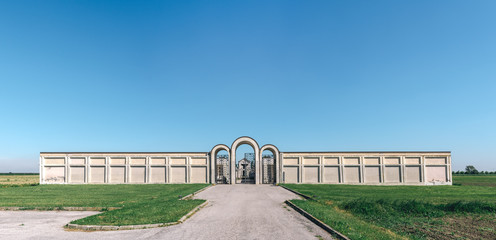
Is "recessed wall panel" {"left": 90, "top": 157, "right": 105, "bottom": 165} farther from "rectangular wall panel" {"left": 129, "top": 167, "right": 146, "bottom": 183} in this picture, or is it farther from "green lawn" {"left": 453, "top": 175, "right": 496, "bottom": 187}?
"green lawn" {"left": 453, "top": 175, "right": 496, "bottom": 187}

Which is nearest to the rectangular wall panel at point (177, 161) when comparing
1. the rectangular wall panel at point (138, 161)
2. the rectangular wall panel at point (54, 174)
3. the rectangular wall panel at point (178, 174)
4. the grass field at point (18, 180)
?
the rectangular wall panel at point (178, 174)

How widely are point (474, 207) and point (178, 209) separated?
18331mm

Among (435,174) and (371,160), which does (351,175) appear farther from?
(435,174)

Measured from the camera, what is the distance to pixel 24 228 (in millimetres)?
13516

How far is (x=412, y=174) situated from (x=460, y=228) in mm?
37891

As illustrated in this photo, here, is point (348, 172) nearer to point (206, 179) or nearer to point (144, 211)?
point (206, 179)

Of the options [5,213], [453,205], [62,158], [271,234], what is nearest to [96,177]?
[62,158]

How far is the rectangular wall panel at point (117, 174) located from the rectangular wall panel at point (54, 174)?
788cm

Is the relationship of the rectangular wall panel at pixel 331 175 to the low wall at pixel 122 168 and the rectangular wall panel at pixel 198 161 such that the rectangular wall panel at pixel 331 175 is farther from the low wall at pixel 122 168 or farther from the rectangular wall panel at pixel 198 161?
the rectangular wall panel at pixel 198 161

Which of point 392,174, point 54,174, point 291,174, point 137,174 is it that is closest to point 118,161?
point 137,174

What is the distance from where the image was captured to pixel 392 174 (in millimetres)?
47594

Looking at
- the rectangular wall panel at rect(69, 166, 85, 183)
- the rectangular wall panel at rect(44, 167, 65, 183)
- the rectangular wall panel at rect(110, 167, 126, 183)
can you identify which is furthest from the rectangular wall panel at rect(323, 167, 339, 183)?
the rectangular wall panel at rect(44, 167, 65, 183)

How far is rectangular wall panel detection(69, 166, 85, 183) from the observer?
1885 inches

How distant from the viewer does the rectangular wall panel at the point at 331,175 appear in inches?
1875
